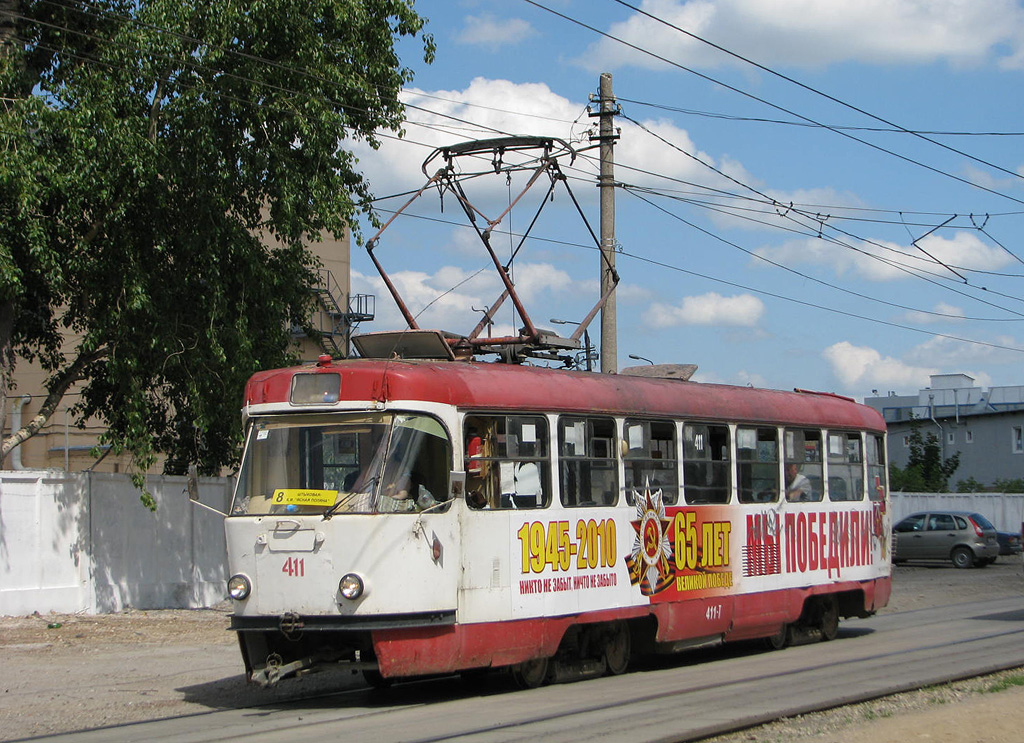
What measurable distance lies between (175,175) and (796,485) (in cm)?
921

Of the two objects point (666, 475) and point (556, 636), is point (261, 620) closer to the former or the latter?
point (556, 636)

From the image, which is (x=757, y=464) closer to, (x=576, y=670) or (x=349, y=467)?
(x=576, y=670)

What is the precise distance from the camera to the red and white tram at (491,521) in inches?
405

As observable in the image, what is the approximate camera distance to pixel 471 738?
8.91 metres

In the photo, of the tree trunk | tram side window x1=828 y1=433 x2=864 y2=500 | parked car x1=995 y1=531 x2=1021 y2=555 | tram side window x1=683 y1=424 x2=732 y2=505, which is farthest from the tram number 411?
parked car x1=995 y1=531 x2=1021 y2=555

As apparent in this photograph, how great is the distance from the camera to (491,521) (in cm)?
1103

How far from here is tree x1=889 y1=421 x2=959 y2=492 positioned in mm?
51125

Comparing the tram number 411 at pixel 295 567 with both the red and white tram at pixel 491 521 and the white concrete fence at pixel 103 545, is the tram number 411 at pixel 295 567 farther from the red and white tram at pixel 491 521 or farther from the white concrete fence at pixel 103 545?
the white concrete fence at pixel 103 545

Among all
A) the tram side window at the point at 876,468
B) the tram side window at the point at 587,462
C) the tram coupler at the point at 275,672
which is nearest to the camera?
the tram coupler at the point at 275,672

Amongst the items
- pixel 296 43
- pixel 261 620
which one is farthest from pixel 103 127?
pixel 261 620

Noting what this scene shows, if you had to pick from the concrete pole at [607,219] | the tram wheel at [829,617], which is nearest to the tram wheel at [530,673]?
the tram wheel at [829,617]

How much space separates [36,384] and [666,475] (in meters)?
33.0

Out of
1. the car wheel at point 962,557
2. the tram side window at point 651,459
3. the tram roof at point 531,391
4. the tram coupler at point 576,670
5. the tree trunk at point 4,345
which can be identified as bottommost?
the car wheel at point 962,557

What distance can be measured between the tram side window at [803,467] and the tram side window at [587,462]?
3.53m
